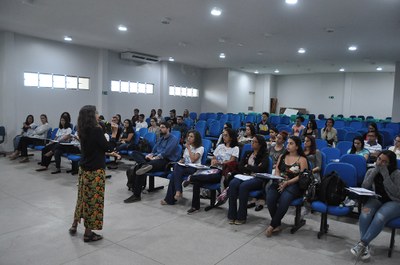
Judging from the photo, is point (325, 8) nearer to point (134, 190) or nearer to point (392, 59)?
point (134, 190)

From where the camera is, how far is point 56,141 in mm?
6645

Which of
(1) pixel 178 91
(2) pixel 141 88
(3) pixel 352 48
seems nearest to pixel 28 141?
(2) pixel 141 88

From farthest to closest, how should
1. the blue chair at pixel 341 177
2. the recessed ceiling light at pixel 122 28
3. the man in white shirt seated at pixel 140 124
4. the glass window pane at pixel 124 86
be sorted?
the glass window pane at pixel 124 86 → the man in white shirt seated at pixel 140 124 → the recessed ceiling light at pixel 122 28 → the blue chair at pixel 341 177

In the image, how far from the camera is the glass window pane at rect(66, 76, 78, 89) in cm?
1051

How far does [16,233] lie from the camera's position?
346 cm

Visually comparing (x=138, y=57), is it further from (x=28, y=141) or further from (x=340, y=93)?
(x=340, y=93)

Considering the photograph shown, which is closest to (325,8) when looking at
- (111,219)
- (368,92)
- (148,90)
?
(111,219)

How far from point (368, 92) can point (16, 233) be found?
17973 mm

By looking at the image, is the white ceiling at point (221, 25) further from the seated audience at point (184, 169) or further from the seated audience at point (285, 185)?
the seated audience at point (285, 185)

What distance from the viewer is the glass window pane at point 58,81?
397 inches

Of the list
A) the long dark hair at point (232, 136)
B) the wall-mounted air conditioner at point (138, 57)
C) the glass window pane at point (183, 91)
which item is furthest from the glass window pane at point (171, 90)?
the long dark hair at point (232, 136)

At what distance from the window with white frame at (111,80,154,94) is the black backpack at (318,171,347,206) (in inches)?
398

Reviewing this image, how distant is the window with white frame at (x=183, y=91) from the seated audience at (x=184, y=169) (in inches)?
412

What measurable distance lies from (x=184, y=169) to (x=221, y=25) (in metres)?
4.38
